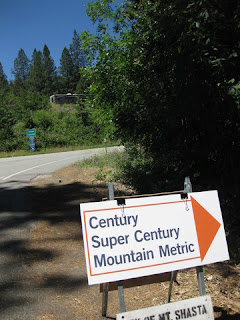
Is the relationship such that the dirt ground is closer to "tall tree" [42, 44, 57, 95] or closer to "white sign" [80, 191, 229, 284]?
"white sign" [80, 191, 229, 284]

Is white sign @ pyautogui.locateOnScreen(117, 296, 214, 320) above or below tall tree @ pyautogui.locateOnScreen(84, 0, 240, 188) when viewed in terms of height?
below

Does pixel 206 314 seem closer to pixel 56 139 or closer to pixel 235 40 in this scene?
pixel 235 40

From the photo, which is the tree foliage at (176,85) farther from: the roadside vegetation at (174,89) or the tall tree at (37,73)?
the tall tree at (37,73)

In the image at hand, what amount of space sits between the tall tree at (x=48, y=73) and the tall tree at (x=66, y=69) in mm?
3037

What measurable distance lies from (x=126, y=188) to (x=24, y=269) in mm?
5203

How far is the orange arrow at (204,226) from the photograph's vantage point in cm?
274

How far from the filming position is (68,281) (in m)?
4.00

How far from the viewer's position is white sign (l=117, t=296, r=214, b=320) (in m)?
2.41

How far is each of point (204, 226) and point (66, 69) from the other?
112 m

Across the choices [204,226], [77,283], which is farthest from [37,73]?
[204,226]

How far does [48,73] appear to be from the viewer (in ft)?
343

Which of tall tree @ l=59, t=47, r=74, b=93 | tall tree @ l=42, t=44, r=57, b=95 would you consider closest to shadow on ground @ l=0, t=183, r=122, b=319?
tall tree @ l=42, t=44, r=57, b=95

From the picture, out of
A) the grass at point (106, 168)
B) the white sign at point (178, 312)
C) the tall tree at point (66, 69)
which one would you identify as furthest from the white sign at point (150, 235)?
the tall tree at point (66, 69)

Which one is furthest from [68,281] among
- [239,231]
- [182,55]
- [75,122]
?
[75,122]
